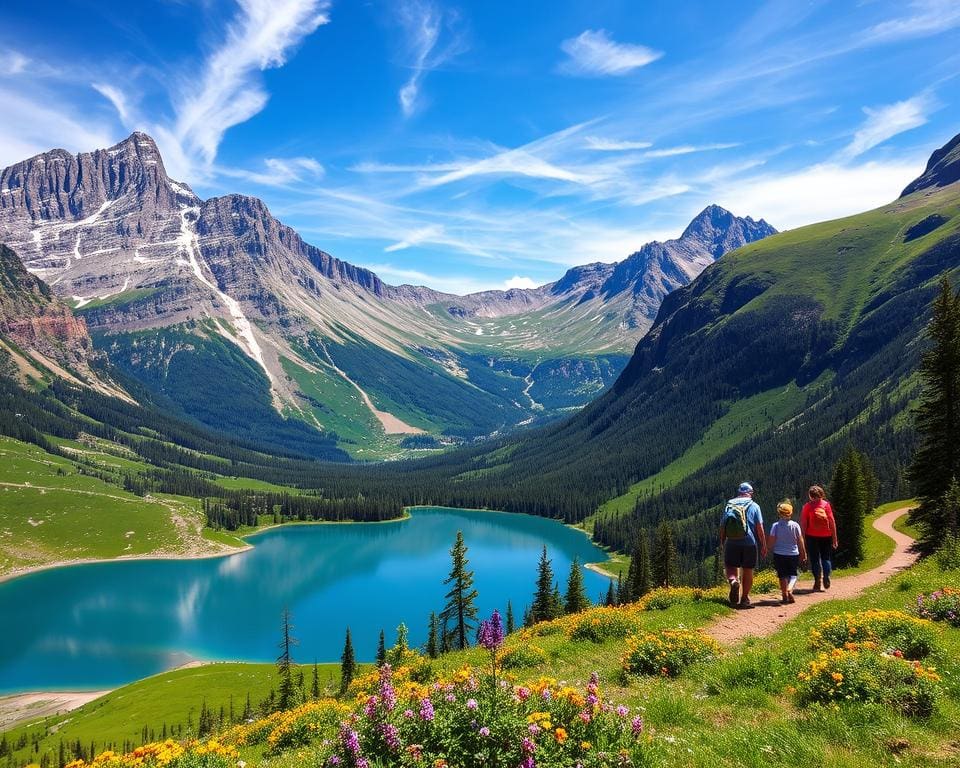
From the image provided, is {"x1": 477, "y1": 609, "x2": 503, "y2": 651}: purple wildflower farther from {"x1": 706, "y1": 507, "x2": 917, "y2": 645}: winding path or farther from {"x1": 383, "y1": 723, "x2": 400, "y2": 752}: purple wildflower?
{"x1": 706, "y1": 507, "x2": 917, "y2": 645}: winding path

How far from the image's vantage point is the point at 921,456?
41469mm

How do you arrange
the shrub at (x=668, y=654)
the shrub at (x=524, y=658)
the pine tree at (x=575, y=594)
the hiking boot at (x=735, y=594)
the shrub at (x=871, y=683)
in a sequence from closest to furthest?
the shrub at (x=871, y=683), the shrub at (x=668, y=654), the shrub at (x=524, y=658), the hiking boot at (x=735, y=594), the pine tree at (x=575, y=594)

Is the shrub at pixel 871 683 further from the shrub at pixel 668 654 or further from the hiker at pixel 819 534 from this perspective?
the hiker at pixel 819 534

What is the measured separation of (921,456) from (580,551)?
163171 millimetres

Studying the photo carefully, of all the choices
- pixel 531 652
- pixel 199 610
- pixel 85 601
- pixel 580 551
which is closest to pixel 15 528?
pixel 85 601

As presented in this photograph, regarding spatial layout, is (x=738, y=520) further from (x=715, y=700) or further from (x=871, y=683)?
(x=871, y=683)

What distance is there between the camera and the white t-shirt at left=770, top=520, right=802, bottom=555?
20.2 m

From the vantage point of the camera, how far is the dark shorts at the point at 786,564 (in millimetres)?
20281

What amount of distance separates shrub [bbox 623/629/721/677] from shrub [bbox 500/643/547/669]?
10.9 ft

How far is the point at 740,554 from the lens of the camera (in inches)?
789

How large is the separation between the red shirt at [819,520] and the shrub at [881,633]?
24.7 feet

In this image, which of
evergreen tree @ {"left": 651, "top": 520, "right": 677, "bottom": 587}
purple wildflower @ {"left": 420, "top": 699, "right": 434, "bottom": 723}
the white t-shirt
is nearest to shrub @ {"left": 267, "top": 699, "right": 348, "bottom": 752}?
purple wildflower @ {"left": 420, "top": 699, "right": 434, "bottom": 723}

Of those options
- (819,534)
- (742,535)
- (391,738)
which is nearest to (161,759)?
(391,738)

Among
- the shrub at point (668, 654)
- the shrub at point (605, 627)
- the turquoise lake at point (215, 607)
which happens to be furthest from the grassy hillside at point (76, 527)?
the shrub at point (668, 654)
